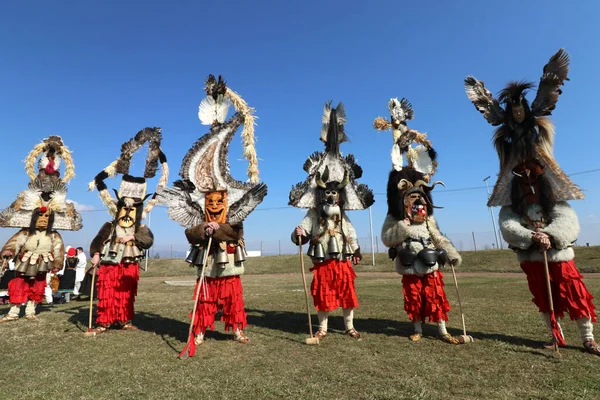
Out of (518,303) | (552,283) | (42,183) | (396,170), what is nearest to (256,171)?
(396,170)

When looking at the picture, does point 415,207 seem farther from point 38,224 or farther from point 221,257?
point 38,224

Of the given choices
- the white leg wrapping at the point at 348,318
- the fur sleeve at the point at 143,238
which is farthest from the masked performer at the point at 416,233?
the fur sleeve at the point at 143,238

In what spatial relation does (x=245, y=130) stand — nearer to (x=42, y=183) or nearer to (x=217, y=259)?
(x=217, y=259)

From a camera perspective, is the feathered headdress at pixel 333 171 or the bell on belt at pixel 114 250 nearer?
Answer: the feathered headdress at pixel 333 171

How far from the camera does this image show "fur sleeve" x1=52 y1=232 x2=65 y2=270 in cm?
716

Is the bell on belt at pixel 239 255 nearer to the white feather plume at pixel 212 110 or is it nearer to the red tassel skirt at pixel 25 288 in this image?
the white feather plume at pixel 212 110

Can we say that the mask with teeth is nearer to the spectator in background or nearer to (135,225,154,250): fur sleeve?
(135,225,154,250): fur sleeve

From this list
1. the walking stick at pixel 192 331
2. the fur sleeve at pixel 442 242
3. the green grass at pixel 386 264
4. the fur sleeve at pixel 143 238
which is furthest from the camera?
the green grass at pixel 386 264

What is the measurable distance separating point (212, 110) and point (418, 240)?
12.8 feet

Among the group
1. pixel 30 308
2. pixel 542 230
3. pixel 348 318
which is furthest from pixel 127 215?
pixel 542 230

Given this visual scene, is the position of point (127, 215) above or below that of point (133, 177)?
below

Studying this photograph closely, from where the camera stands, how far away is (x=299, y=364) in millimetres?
3799

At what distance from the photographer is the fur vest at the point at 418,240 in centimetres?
489

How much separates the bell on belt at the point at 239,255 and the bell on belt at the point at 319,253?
3.61 feet
